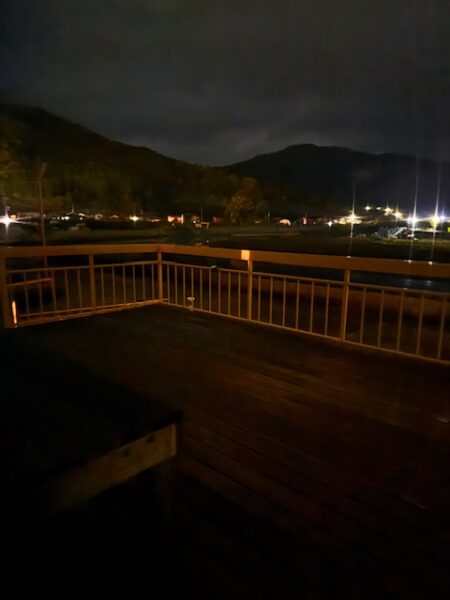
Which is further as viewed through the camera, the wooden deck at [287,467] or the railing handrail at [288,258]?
the railing handrail at [288,258]

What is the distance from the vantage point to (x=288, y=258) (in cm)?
459

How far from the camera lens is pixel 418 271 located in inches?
145

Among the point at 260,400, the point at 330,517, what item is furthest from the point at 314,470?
the point at 260,400

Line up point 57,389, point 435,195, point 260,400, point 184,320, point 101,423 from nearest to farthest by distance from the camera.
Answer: point 101,423 < point 57,389 < point 260,400 < point 184,320 < point 435,195

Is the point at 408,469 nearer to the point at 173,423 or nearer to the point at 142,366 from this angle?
the point at 173,423

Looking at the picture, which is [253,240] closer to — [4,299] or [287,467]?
[4,299]

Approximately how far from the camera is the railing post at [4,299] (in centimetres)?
471

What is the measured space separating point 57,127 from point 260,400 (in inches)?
2141

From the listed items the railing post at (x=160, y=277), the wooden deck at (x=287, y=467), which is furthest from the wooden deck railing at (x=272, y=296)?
the wooden deck at (x=287, y=467)

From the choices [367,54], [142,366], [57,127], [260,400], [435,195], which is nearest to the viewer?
[260,400]

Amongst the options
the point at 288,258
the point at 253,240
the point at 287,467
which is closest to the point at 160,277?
the point at 288,258

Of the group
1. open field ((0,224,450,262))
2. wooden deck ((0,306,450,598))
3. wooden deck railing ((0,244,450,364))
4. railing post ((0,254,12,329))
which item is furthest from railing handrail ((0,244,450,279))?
open field ((0,224,450,262))

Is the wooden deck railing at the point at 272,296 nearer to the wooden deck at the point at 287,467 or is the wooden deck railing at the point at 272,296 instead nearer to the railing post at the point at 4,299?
the railing post at the point at 4,299

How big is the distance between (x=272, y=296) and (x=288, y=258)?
2484 mm
